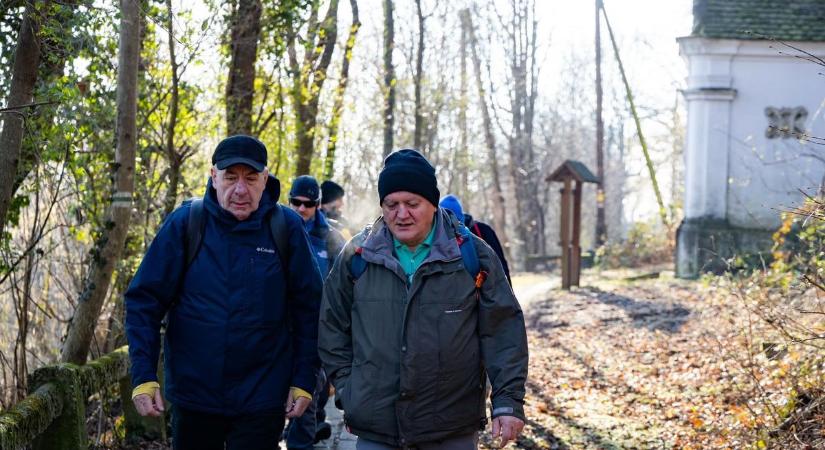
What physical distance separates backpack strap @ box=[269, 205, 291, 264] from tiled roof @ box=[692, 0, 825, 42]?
18987mm

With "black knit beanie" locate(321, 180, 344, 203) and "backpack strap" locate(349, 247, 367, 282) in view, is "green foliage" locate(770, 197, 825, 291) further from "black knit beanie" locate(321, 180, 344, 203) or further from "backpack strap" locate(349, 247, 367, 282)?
"black knit beanie" locate(321, 180, 344, 203)

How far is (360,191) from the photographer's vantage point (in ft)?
141

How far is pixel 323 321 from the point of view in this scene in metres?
4.50

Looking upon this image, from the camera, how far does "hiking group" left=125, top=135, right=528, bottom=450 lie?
14.1ft

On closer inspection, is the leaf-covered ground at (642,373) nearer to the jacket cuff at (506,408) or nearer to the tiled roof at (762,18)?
the jacket cuff at (506,408)

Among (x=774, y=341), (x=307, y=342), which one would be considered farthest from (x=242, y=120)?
(x=307, y=342)

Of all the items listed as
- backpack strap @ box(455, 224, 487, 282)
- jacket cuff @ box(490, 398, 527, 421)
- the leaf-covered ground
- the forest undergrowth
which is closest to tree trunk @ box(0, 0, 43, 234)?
backpack strap @ box(455, 224, 487, 282)

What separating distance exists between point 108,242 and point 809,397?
5.37 metres

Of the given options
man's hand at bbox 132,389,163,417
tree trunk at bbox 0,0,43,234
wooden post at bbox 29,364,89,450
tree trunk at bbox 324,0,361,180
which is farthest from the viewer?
tree trunk at bbox 324,0,361,180

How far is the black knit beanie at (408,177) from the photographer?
14.5 ft

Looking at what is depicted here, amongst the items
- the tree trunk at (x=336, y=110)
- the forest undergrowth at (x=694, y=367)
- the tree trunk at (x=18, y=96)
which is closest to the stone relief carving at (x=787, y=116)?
the forest undergrowth at (x=694, y=367)

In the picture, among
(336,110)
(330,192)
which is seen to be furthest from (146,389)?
(336,110)

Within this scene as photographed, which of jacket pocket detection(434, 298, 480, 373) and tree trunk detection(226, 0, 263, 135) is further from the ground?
tree trunk detection(226, 0, 263, 135)

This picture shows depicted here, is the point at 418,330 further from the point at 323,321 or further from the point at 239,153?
the point at 239,153
